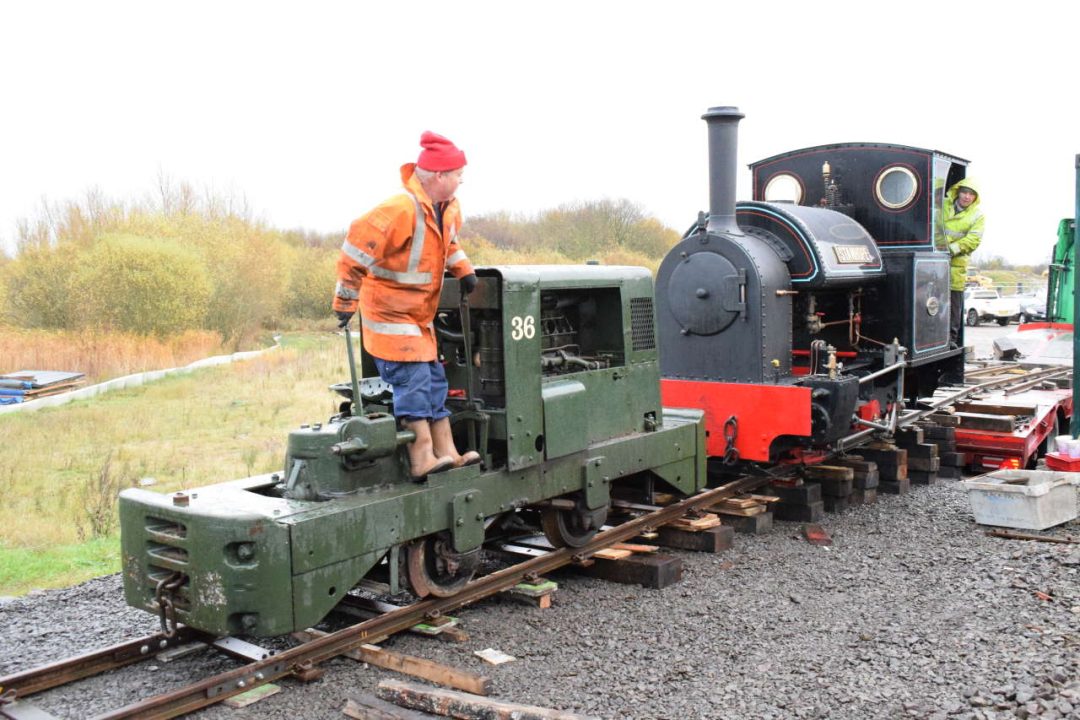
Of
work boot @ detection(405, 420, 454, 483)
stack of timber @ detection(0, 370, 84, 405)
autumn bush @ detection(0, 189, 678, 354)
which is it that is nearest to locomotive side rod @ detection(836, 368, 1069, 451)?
work boot @ detection(405, 420, 454, 483)

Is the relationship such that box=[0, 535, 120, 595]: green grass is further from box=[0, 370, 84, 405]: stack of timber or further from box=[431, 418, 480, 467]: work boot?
box=[0, 370, 84, 405]: stack of timber

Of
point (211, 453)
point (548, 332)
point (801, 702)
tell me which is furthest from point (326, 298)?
point (801, 702)

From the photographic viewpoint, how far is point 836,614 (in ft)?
16.8

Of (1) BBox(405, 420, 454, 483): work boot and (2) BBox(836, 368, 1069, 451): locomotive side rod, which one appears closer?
(1) BBox(405, 420, 454, 483): work boot

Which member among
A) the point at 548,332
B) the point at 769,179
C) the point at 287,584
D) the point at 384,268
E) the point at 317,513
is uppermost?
the point at 769,179

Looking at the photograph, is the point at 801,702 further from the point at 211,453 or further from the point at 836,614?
the point at 211,453

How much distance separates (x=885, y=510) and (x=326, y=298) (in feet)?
81.8

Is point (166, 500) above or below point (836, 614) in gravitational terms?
above

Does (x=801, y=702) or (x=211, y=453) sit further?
(x=211, y=453)

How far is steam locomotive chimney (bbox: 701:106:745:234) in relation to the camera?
289 inches

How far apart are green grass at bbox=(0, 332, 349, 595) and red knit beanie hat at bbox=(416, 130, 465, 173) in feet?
12.1

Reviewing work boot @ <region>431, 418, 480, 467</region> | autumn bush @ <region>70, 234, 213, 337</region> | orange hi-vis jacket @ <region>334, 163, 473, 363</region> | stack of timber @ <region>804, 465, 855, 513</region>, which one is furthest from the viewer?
autumn bush @ <region>70, 234, 213, 337</region>

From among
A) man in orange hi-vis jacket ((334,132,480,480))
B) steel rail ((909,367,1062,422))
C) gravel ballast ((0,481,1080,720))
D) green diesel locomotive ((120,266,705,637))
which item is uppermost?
man in orange hi-vis jacket ((334,132,480,480))

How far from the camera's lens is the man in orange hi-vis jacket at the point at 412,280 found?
445cm
